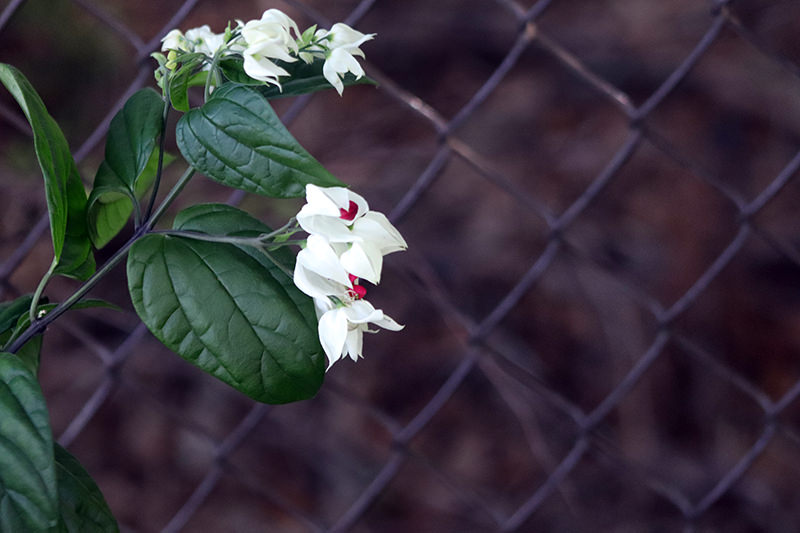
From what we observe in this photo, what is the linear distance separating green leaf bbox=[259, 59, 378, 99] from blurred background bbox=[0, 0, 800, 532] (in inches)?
36.2

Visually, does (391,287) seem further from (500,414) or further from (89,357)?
(89,357)

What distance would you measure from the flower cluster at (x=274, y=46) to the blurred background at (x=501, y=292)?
36.9 inches

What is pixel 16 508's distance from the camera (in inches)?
14.2

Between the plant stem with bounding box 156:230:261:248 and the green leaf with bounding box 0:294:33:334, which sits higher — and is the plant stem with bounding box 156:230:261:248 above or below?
above

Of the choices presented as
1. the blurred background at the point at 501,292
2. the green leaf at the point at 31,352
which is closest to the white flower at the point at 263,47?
the green leaf at the point at 31,352

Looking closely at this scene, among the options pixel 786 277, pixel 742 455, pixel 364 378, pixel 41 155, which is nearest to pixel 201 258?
pixel 41 155

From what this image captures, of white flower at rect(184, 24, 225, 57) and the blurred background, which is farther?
the blurred background

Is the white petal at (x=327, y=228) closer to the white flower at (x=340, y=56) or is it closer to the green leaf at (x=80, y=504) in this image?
the white flower at (x=340, y=56)

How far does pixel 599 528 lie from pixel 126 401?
960 millimetres

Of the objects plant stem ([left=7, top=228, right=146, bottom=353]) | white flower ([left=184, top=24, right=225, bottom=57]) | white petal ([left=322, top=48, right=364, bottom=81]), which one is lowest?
plant stem ([left=7, top=228, right=146, bottom=353])

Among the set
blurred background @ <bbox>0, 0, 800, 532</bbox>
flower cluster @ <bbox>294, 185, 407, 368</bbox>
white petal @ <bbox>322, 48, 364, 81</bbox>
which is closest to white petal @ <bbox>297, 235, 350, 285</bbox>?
flower cluster @ <bbox>294, 185, 407, 368</bbox>

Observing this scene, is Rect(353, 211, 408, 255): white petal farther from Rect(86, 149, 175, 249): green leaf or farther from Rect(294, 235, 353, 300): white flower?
Rect(86, 149, 175, 249): green leaf

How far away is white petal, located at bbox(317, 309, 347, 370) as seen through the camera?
403 mm

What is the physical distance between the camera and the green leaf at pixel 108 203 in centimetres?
45
